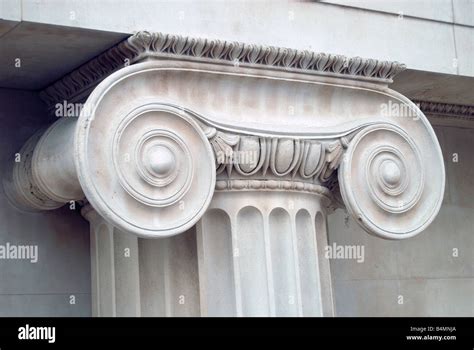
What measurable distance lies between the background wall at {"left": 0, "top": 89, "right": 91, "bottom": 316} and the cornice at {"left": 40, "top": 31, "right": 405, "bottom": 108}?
0.24m

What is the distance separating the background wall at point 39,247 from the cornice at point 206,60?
0.24 meters

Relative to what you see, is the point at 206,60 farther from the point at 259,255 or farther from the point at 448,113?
the point at 448,113

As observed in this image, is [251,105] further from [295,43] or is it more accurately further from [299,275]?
[299,275]

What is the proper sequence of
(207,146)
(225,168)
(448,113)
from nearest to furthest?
(207,146) → (225,168) → (448,113)

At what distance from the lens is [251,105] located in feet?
27.2

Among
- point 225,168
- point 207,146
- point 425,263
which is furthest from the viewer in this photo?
point 425,263

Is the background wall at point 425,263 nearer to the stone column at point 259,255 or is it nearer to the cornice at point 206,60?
the stone column at point 259,255

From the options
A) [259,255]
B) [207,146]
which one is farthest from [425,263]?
[207,146]

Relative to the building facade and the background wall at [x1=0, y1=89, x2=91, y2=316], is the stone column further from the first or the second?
the background wall at [x1=0, y1=89, x2=91, y2=316]

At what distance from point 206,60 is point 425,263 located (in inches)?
142

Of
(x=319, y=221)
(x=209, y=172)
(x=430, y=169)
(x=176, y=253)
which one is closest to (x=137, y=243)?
(x=176, y=253)

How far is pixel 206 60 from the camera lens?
7965mm

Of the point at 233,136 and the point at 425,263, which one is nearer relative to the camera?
Answer: the point at 233,136
